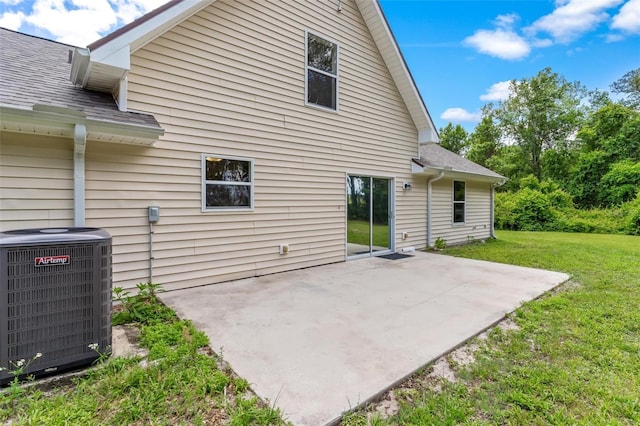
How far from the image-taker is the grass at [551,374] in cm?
202

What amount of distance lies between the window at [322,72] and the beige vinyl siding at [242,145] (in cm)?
20

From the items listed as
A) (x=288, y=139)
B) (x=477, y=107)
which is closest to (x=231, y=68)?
(x=288, y=139)

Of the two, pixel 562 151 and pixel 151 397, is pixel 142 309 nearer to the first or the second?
pixel 151 397

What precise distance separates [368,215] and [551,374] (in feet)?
17.0

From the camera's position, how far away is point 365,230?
7453 millimetres

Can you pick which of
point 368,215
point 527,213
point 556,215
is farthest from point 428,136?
point 556,215

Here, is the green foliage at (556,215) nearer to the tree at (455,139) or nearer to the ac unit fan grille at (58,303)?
the tree at (455,139)

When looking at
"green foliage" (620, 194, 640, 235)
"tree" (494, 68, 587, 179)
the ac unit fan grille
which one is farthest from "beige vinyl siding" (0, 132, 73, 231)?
"tree" (494, 68, 587, 179)

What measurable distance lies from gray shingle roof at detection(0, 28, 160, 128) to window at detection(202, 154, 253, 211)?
1.11 m

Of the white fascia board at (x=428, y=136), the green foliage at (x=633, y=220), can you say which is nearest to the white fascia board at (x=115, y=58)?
the white fascia board at (x=428, y=136)

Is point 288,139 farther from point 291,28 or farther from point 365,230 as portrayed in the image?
point 365,230

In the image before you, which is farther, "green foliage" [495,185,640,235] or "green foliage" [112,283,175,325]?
"green foliage" [495,185,640,235]

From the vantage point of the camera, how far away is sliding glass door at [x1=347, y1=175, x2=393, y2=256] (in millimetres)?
7145

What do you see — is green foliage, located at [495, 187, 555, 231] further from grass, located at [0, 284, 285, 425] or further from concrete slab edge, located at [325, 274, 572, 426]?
grass, located at [0, 284, 285, 425]
